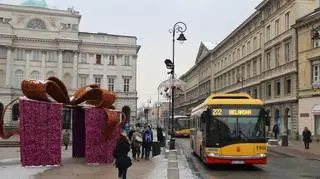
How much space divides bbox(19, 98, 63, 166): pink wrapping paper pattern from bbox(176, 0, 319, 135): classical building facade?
116 feet

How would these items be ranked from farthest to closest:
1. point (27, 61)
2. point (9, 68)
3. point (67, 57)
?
1. point (67, 57)
2. point (27, 61)
3. point (9, 68)

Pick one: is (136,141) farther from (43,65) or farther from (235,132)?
(43,65)

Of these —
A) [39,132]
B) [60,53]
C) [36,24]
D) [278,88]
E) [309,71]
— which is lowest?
[39,132]

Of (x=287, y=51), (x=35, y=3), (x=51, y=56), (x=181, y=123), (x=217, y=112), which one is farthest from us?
(x=35, y=3)

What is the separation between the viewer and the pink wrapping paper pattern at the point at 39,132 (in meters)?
20.5

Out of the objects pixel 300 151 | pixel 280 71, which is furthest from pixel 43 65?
pixel 300 151

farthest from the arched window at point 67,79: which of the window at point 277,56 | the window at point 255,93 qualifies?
the window at point 277,56

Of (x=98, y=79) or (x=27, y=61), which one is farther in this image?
(x=98, y=79)

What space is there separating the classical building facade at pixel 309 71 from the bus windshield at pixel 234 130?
28.3m

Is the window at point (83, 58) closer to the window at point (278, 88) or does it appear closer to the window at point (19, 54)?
the window at point (19, 54)

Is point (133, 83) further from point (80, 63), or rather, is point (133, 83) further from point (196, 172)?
point (196, 172)

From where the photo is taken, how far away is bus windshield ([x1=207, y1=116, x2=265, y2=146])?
2005 cm

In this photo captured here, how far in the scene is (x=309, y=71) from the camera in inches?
1949

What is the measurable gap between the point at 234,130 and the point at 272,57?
41942 millimetres
